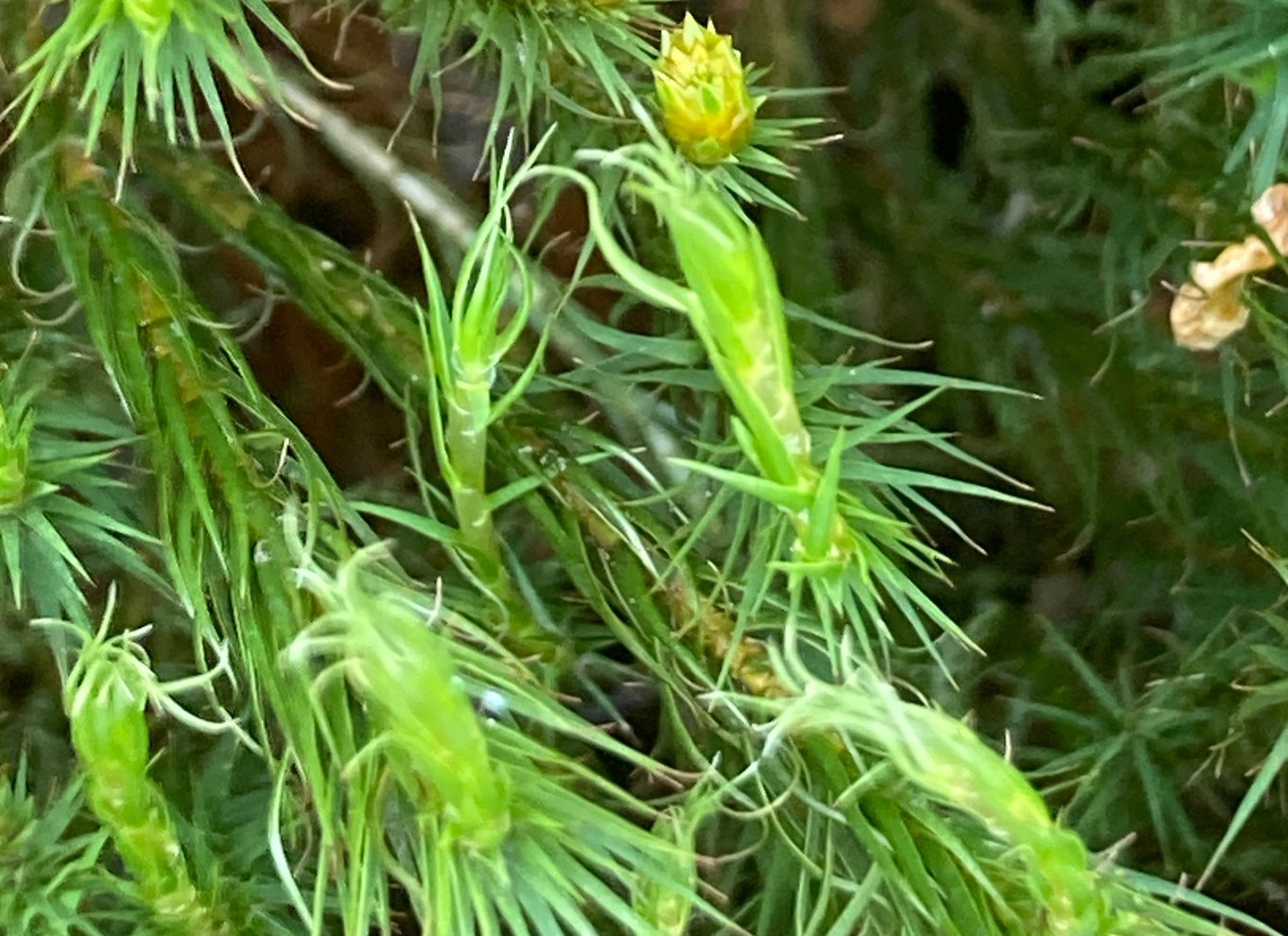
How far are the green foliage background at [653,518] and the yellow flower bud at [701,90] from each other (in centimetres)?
1

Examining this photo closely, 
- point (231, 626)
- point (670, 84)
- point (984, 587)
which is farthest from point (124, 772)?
point (984, 587)

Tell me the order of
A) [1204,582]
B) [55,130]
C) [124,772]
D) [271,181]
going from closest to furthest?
[124,772]
[55,130]
[1204,582]
[271,181]

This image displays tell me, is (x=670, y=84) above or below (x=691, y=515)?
above

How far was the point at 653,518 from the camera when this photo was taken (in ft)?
1.18

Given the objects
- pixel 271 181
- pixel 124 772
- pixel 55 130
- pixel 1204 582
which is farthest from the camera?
pixel 271 181

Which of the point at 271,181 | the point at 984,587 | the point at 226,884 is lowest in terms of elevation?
the point at 984,587

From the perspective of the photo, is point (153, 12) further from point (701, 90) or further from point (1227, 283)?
point (1227, 283)

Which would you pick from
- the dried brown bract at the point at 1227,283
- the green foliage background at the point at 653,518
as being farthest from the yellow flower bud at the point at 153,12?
the dried brown bract at the point at 1227,283

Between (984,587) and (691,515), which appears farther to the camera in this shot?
(984,587)

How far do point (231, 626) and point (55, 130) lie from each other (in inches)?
6.1

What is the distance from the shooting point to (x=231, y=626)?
34cm

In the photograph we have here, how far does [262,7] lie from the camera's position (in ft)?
0.94

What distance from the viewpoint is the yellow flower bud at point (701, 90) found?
0.99 feet

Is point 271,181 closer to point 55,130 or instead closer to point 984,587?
point 55,130
